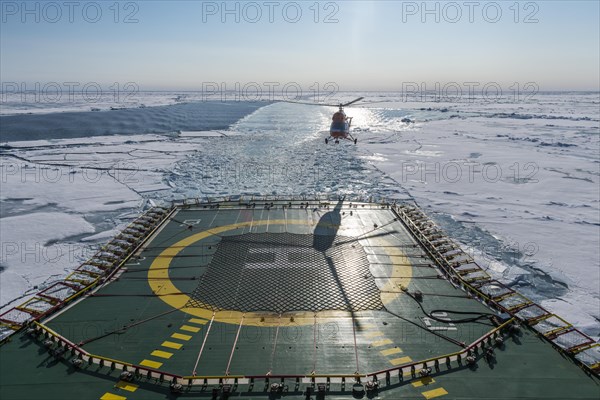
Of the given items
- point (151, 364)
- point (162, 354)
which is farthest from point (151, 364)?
point (162, 354)

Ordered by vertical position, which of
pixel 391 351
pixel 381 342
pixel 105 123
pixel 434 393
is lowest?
pixel 434 393

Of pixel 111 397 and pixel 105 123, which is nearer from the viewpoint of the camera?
pixel 111 397

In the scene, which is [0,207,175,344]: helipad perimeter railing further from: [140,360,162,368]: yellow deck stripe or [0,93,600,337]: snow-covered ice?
[140,360,162,368]: yellow deck stripe

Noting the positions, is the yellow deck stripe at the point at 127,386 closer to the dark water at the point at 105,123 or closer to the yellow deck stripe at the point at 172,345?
the yellow deck stripe at the point at 172,345

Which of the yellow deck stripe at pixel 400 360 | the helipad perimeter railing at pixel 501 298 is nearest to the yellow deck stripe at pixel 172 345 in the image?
the yellow deck stripe at pixel 400 360

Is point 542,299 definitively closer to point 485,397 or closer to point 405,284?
point 405,284

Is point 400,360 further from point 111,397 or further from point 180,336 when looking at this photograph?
point 111,397
